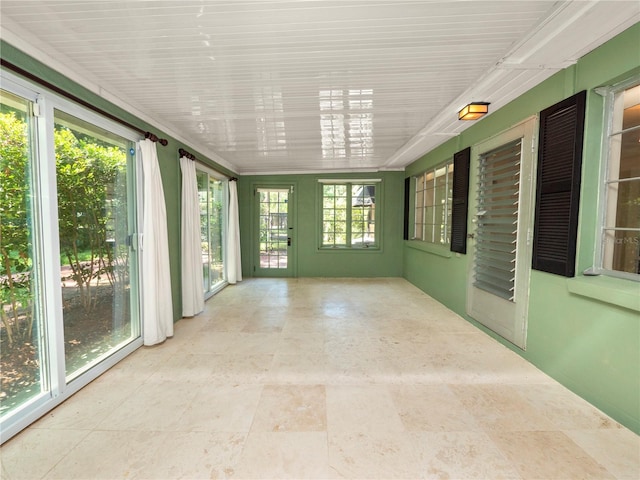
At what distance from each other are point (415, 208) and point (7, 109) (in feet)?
18.1

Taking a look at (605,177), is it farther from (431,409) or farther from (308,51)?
(308,51)

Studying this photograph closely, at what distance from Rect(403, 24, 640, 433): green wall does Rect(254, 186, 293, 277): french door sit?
458 centimetres

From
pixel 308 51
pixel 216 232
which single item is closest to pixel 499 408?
pixel 308 51

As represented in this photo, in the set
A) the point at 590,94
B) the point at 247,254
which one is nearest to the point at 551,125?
the point at 590,94

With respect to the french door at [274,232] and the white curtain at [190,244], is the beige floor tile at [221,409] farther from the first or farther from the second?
the french door at [274,232]

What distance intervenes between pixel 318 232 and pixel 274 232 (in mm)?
1031

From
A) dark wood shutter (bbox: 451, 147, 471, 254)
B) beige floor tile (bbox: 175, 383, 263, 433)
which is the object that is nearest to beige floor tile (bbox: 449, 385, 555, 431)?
beige floor tile (bbox: 175, 383, 263, 433)

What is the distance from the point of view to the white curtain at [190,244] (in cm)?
357

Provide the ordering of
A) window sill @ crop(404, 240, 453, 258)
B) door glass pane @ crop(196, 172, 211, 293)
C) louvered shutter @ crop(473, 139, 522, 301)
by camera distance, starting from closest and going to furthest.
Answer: louvered shutter @ crop(473, 139, 522, 301) < window sill @ crop(404, 240, 453, 258) < door glass pane @ crop(196, 172, 211, 293)

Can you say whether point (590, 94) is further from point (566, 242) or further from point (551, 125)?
point (566, 242)

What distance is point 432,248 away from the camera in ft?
14.8

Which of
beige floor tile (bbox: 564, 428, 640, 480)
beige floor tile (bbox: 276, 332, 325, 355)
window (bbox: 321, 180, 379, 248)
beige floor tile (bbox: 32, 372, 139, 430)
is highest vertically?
window (bbox: 321, 180, 379, 248)

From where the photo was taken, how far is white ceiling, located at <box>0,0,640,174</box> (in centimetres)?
150

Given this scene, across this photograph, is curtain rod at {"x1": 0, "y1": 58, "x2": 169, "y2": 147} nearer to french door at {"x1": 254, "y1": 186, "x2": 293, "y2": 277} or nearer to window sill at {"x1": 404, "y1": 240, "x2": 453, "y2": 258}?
french door at {"x1": 254, "y1": 186, "x2": 293, "y2": 277}
